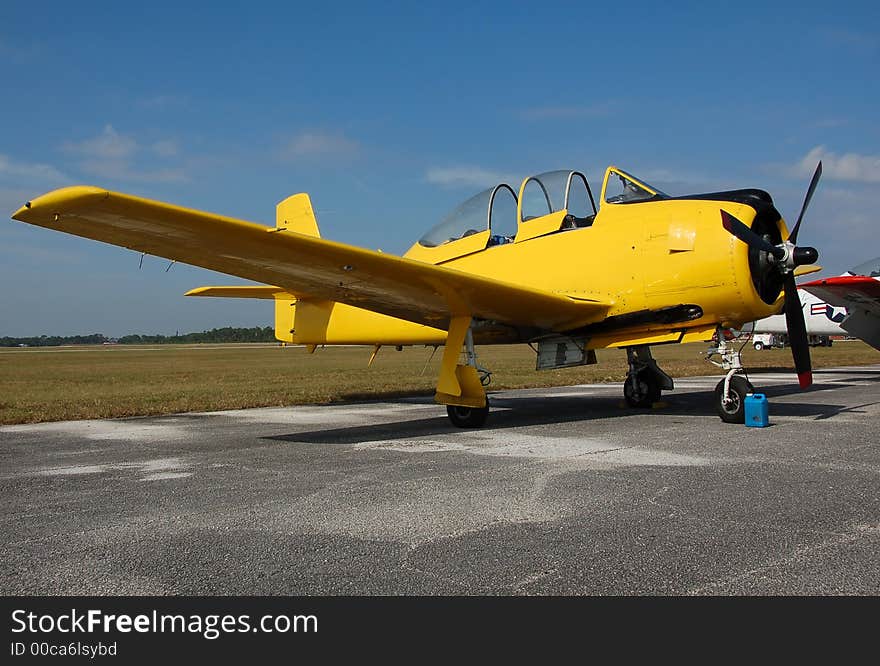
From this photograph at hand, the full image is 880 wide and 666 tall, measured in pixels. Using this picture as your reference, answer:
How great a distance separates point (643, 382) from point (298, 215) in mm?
7181

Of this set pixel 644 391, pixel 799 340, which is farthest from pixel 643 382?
pixel 799 340

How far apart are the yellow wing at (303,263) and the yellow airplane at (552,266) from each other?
0.02m

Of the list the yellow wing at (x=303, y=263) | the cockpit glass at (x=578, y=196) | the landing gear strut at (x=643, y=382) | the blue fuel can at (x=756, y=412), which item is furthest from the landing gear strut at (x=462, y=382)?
the blue fuel can at (x=756, y=412)

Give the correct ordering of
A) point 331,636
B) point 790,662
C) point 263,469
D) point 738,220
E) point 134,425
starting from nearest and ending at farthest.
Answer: point 790,662, point 331,636, point 263,469, point 738,220, point 134,425

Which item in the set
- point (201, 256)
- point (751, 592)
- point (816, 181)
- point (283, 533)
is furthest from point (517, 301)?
point (751, 592)

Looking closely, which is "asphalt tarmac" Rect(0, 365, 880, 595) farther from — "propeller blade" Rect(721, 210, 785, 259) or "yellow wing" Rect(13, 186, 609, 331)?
"propeller blade" Rect(721, 210, 785, 259)

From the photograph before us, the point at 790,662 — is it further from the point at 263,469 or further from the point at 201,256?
the point at 201,256

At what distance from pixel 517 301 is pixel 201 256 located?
3914 millimetres

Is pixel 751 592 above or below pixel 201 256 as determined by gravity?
below

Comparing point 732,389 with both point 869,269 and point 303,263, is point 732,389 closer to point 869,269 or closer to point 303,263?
point 303,263

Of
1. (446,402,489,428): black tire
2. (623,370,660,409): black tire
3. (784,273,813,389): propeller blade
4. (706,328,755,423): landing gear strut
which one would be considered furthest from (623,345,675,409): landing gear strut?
(446,402,489,428): black tire

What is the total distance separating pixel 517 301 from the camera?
30.2 feet

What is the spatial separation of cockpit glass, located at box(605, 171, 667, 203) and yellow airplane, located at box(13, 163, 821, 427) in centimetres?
2

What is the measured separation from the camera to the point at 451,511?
455 centimetres
